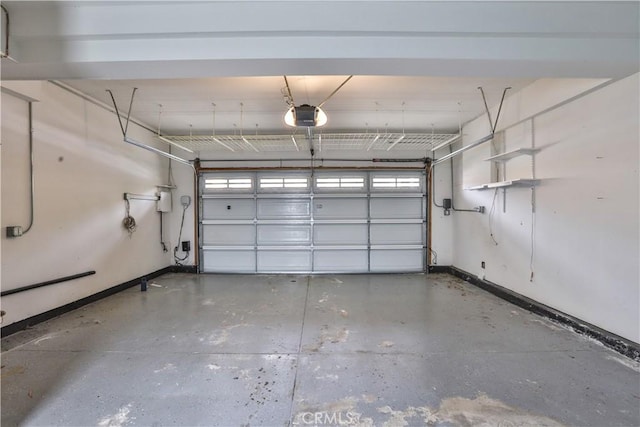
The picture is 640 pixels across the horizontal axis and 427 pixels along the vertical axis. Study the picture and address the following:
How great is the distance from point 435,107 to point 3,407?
5.18 metres

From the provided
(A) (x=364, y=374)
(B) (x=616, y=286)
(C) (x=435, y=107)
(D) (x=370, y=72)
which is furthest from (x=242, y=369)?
(C) (x=435, y=107)

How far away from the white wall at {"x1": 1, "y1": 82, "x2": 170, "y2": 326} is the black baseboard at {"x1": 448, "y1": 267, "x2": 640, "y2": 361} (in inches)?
230

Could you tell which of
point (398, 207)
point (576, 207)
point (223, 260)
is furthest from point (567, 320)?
point (223, 260)

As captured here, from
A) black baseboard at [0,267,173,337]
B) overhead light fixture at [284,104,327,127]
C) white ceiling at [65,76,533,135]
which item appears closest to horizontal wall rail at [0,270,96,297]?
black baseboard at [0,267,173,337]

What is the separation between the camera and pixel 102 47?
1.87 metres

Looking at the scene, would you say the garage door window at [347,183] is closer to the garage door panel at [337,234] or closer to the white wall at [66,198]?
the garage door panel at [337,234]

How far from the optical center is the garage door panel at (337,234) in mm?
5820

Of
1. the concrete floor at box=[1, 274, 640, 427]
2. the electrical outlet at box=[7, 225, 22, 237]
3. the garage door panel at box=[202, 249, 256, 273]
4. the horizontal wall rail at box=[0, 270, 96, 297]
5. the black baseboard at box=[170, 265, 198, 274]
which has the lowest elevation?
the concrete floor at box=[1, 274, 640, 427]

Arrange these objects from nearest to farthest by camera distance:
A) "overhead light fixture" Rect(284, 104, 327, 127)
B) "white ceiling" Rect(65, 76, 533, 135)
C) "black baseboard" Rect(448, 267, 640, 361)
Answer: "black baseboard" Rect(448, 267, 640, 361)
"white ceiling" Rect(65, 76, 533, 135)
"overhead light fixture" Rect(284, 104, 327, 127)

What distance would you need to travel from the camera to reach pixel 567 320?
3.00 m
